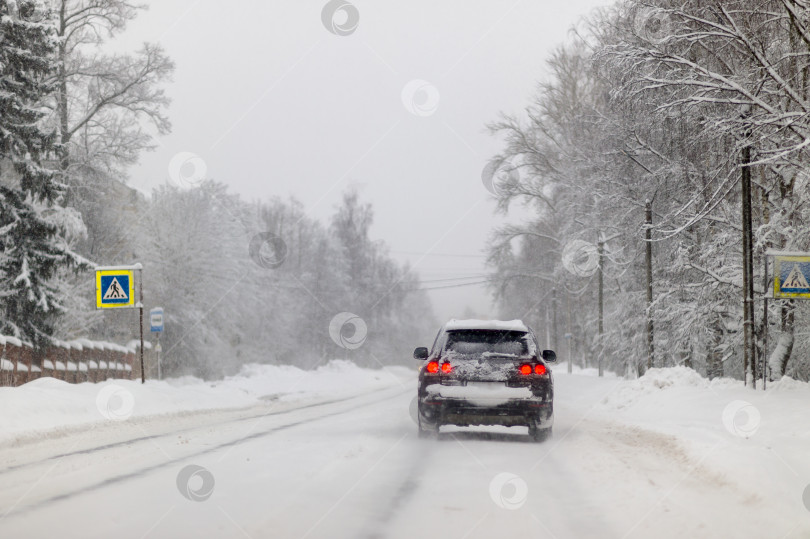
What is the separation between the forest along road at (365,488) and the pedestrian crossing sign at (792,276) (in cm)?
450

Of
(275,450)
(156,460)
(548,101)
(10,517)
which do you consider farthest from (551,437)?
(548,101)

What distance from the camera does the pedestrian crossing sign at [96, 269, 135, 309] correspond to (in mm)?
24250

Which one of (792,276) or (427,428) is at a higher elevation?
(792,276)

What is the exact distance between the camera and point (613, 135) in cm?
2650

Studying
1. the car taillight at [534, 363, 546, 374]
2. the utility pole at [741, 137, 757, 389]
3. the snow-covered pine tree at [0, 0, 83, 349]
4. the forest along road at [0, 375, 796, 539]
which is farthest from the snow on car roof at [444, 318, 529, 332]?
the snow-covered pine tree at [0, 0, 83, 349]

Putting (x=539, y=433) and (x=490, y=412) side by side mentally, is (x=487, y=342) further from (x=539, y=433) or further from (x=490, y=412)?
(x=539, y=433)

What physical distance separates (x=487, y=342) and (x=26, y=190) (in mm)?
Answer: 18632

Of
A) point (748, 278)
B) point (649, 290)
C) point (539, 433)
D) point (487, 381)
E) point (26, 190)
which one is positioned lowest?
point (539, 433)

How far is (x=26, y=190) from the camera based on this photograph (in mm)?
25969

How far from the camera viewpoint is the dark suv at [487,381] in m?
12.2

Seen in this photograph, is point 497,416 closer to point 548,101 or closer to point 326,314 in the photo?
point 548,101

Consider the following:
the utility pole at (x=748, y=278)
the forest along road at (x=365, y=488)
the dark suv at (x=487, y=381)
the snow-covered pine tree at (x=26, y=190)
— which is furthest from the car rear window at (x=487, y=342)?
the snow-covered pine tree at (x=26, y=190)

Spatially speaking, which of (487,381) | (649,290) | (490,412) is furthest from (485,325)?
(649,290)

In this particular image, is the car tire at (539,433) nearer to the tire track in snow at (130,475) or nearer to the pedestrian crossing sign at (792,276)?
the tire track in snow at (130,475)
